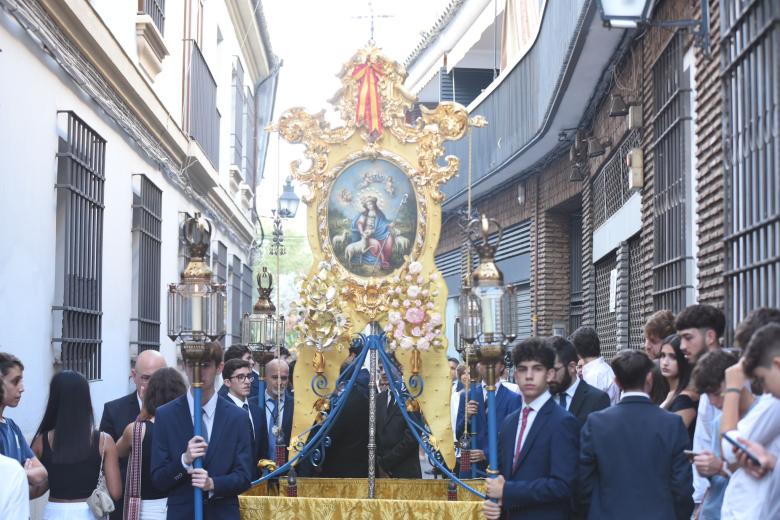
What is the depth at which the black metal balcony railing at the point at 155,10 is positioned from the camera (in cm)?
1346

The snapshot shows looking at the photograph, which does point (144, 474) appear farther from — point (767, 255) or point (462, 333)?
point (767, 255)

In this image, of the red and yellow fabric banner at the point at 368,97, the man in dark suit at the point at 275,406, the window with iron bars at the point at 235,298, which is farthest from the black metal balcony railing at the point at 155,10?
the window with iron bars at the point at 235,298

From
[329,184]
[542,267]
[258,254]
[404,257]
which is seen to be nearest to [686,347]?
[404,257]

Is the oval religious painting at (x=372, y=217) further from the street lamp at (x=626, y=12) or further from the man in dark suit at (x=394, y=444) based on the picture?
the street lamp at (x=626, y=12)

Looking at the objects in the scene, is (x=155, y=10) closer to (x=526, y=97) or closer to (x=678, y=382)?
(x=526, y=97)

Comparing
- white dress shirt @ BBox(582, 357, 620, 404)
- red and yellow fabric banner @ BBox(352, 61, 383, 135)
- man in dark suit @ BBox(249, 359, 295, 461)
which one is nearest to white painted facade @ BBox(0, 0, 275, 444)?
man in dark suit @ BBox(249, 359, 295, 461)

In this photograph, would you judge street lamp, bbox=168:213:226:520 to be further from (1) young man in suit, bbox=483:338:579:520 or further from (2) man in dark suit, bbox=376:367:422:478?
(2) man in dark suit, bbox=376:367:422:478

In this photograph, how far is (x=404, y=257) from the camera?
361 inches

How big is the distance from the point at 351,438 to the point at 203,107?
9.55 m

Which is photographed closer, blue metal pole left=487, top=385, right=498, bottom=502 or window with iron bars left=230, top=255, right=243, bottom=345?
blue metal pole left=487, top=385, right=498, bottom=502

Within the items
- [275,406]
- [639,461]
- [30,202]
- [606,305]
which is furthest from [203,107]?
[639,461]

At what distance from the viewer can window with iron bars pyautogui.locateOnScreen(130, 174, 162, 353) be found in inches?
527

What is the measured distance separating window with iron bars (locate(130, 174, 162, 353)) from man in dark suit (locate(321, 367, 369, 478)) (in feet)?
14.6

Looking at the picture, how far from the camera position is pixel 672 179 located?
10.8 m
